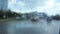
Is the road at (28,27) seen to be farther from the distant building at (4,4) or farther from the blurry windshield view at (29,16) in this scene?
the distant building at (4,4)

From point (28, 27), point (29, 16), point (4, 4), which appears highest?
point (4, 4)

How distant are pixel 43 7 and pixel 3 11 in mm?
424

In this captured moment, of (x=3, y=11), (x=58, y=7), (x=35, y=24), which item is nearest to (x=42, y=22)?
(x=35, y=24)

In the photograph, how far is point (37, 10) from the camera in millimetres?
1219

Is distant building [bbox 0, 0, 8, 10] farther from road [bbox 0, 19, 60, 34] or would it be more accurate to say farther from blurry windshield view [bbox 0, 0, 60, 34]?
road [bbox 0, 19, 60, 34]

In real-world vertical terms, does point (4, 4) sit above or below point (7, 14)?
above

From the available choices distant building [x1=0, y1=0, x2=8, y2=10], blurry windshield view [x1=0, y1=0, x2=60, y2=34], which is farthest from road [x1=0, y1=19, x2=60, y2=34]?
distant building [x1=0, y1=0, x2=8, y2=10]

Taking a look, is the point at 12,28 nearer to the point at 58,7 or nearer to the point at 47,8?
the point at 47,8

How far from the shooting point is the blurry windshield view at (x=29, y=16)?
1212 millimetres

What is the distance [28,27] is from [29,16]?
0.38ft

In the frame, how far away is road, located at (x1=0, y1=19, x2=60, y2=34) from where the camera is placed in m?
1.21

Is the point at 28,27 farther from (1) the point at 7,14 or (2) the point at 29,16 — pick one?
(1) the point at 7,14

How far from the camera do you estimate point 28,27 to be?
122 centimetres

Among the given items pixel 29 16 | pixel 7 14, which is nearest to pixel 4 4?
pixel 7 14
